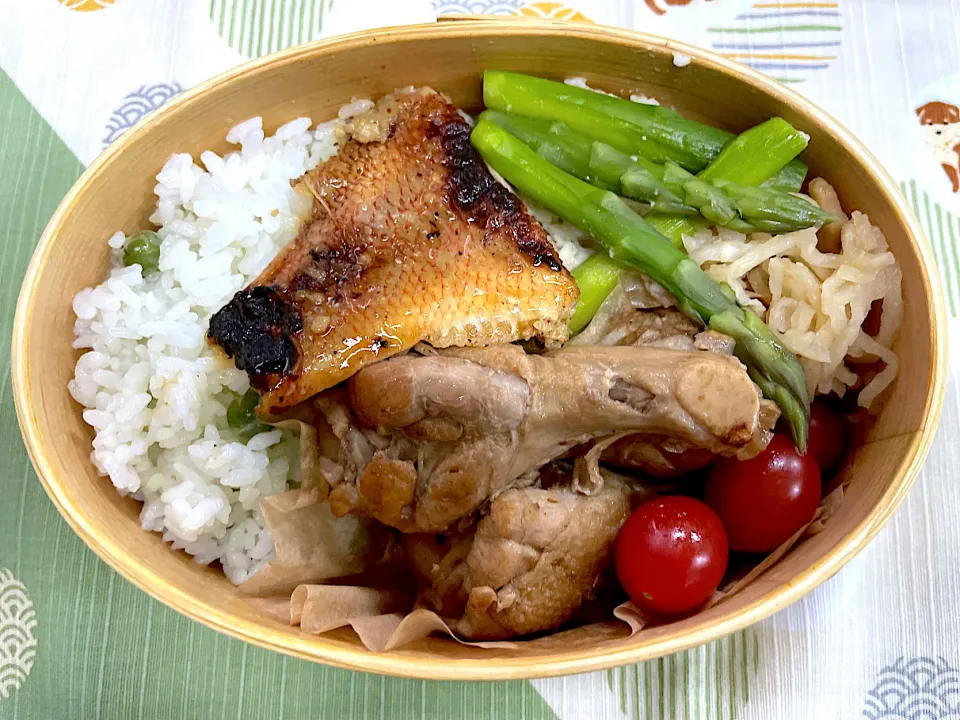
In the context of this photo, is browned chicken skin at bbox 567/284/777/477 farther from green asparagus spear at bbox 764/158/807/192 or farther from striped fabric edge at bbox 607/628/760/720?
striped fabric edge at bbox 607/628/760/720

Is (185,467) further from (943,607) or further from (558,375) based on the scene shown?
(943,607)

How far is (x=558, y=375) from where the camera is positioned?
2.17 meters

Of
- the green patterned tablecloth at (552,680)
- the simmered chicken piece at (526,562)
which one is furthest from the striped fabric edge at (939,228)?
the simmered chicken piece at (526,562)

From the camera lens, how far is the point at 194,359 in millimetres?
2576

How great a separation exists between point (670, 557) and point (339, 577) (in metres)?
1.09

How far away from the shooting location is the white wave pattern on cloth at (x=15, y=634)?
108 inches

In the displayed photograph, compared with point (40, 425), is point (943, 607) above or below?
below

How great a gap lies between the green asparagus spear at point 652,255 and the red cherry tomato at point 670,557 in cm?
46

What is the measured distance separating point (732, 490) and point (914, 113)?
187cm

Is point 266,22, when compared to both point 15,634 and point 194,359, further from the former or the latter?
point 15,634

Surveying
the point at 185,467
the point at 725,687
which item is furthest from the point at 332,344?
the point at 725,687

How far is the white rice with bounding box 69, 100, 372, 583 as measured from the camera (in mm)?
2473

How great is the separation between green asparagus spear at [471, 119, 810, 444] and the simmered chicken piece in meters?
0.60

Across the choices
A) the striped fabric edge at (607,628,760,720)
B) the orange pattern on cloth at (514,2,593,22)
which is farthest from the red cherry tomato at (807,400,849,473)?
the orange pattern on cloth at (514,2,593,22)
